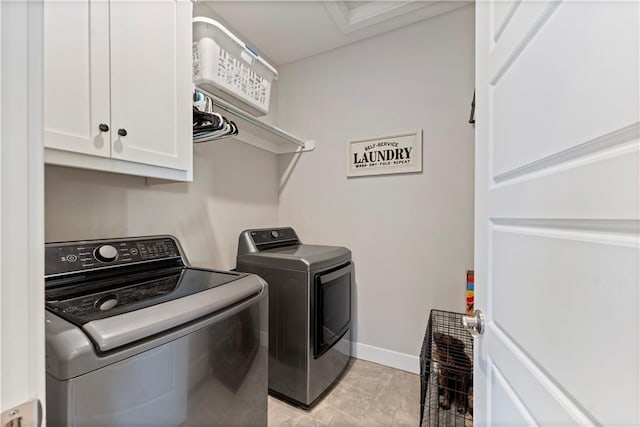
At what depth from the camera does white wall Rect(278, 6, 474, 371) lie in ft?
6.54

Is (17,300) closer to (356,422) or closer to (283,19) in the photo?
(356,422)

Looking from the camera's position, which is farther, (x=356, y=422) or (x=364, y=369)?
(x=364, y=369)

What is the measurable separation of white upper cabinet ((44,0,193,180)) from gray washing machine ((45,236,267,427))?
39 centimetres

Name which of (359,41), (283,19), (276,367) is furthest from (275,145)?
(276,367)

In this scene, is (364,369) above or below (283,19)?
below

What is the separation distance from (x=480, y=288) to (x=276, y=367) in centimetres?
140

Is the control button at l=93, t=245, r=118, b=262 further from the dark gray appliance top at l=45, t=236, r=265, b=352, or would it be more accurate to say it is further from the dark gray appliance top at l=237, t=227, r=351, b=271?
the dark gray appliance top at l=237, t=227, r=351, b=271

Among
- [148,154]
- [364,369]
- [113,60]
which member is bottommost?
[364,369]

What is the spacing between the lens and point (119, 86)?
1.08 metres

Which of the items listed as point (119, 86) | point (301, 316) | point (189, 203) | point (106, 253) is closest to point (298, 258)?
point (301, 316)

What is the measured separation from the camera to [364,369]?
2.17 m

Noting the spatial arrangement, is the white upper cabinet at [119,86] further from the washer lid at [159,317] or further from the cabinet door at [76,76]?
the washer lid at [159,317]

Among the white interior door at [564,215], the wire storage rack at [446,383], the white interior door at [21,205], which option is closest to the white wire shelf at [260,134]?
the white interior door at [21,205]

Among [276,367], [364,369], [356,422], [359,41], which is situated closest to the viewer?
[356,422]
